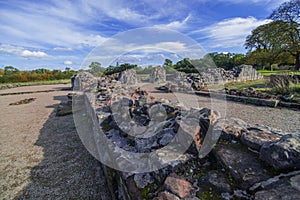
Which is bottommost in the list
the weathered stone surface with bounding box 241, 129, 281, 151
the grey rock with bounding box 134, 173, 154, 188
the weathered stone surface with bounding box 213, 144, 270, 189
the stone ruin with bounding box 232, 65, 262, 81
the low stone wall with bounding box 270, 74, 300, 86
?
the grey rock with bounding box 134, 173, 154, 188

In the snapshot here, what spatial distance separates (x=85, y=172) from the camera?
2.90m

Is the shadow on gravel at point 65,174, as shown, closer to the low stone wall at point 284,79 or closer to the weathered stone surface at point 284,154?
the weathered stone surface at point 284,154

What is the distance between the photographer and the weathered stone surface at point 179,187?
1.17m

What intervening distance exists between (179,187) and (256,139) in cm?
90

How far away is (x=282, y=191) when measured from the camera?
1.00 m

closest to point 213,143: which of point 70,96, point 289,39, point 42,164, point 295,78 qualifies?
point 42,164

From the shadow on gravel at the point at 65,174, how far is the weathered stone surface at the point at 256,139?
195 cm

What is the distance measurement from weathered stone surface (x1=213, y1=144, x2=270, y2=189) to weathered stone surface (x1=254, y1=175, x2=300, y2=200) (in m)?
0.11

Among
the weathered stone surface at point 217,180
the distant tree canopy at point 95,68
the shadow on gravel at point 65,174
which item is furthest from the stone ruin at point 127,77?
the weathered stone surface at point 217,180

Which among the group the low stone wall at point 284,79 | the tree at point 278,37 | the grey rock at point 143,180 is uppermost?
the tree at point 278,37

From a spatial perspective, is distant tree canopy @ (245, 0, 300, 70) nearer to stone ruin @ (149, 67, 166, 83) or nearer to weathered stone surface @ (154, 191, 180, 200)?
stone ruin @ (149, 67, 166, 83)

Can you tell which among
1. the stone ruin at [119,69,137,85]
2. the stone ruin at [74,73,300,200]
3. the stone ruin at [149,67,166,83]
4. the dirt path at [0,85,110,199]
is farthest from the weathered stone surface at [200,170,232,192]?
the stone ruin at [149,67,166,83]

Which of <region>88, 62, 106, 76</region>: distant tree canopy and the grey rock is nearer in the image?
the grey rock

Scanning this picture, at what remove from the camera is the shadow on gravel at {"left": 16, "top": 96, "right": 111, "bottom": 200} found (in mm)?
2449
